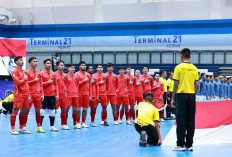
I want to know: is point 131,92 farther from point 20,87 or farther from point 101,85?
point 20,87

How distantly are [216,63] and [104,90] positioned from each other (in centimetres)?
1709

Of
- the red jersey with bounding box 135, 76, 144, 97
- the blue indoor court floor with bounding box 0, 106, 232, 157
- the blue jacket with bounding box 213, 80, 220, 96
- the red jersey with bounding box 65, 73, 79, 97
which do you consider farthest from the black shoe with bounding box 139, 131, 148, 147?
the blue jacket with bounding box 213, 80, 220, 96

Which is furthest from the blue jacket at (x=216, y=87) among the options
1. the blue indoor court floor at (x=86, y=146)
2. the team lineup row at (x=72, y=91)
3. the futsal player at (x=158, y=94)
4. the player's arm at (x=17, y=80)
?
the player's arm at (x=17, y=80)

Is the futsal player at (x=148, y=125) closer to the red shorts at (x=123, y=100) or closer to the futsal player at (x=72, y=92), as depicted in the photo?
the futsal player at (x=72, y=92)

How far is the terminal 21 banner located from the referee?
19.4m

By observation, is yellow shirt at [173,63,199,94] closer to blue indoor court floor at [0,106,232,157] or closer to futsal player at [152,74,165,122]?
blue indoor court floor at [0,106,232,157]

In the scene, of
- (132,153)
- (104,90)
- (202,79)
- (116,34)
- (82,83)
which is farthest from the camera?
(116,34)

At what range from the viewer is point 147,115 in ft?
29.3

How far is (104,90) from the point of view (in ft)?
45.7

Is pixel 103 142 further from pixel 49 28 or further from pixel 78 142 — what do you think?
pixel 49 28

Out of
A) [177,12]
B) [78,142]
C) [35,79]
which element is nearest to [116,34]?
[177,12]

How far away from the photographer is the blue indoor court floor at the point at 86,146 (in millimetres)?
7852

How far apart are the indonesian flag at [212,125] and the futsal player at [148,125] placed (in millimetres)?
361

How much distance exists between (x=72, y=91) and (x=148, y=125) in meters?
4.16
